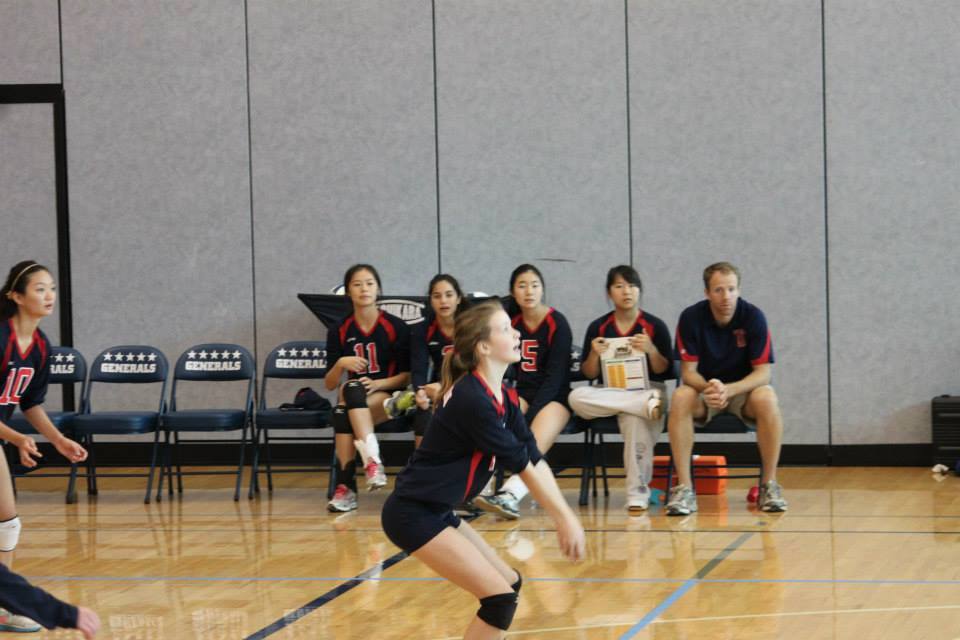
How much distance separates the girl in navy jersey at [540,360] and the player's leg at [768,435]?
1.09 m

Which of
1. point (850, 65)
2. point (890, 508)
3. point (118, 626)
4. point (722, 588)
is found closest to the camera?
point (118, 626)

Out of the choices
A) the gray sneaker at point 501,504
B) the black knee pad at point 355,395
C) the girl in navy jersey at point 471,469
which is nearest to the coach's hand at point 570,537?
the girl in navy jersey at point 471,469

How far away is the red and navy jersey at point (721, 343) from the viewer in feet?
22.8

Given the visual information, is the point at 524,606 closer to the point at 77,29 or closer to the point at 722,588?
the point at 722,588

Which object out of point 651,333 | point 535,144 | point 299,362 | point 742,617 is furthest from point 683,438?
point 535,144

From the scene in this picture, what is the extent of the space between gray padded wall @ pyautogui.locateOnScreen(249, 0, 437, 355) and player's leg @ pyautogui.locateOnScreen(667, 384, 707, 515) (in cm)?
286

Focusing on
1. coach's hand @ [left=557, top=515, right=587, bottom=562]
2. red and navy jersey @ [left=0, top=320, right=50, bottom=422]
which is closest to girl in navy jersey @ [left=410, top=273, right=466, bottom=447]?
red and navy jersey @ [left=0, top=320, right=50, bottom=422]

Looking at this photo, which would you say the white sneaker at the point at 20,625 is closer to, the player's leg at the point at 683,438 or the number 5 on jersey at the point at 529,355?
the number 5 on jersey at the point at 529,355

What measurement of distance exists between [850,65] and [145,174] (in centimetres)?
537

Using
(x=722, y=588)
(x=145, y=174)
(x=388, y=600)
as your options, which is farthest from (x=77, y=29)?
(x=722, y=588)

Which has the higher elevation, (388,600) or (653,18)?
(653,18)

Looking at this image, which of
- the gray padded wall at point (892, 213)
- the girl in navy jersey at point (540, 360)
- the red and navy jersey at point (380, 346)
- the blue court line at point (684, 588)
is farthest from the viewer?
the gray padded wall at point (892, 213)

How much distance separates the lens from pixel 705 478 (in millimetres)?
7551

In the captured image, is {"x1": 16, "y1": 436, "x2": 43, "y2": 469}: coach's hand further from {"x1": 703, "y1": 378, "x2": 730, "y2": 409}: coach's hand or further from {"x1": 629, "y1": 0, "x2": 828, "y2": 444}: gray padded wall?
{"x1": 629, "y1": 0, "x2": 828, "y2": 444}: gray padded wall
